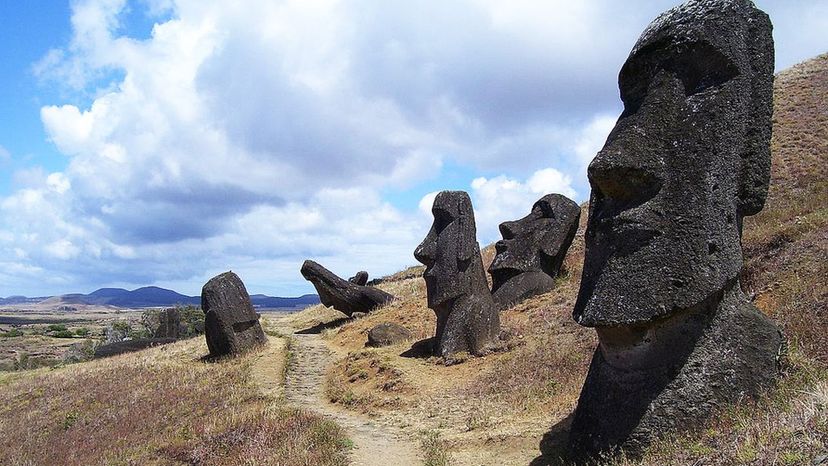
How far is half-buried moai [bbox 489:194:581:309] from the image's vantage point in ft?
66.3

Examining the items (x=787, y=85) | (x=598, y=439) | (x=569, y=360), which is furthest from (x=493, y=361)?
(x=787, y=85)

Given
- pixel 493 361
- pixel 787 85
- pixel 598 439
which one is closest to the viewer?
pixel 598 439

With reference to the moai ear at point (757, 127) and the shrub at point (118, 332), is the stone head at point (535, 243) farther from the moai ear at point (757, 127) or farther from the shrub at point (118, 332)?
the shrub at point (118, 332)

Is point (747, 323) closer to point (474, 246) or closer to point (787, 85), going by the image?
point (474, 246)

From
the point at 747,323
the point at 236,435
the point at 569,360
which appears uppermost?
the point at 747,323

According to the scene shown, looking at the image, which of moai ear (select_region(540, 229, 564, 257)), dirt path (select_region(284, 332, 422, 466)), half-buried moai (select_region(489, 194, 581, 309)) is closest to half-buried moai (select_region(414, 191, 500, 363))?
dirt path (select_region(284, 332, 422, 466))

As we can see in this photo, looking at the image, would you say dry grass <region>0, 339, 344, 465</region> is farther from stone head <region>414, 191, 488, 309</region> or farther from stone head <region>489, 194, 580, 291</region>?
stone head <region>489, 194, 580, 291</region>

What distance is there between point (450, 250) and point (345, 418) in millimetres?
5326

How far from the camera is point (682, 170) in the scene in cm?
641

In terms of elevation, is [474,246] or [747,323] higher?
[474,246]

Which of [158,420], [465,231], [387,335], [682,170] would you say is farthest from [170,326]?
[682,170]

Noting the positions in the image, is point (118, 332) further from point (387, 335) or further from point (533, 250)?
point (533, 250)

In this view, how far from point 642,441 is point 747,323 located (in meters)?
1.56

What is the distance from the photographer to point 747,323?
20.8 feet
